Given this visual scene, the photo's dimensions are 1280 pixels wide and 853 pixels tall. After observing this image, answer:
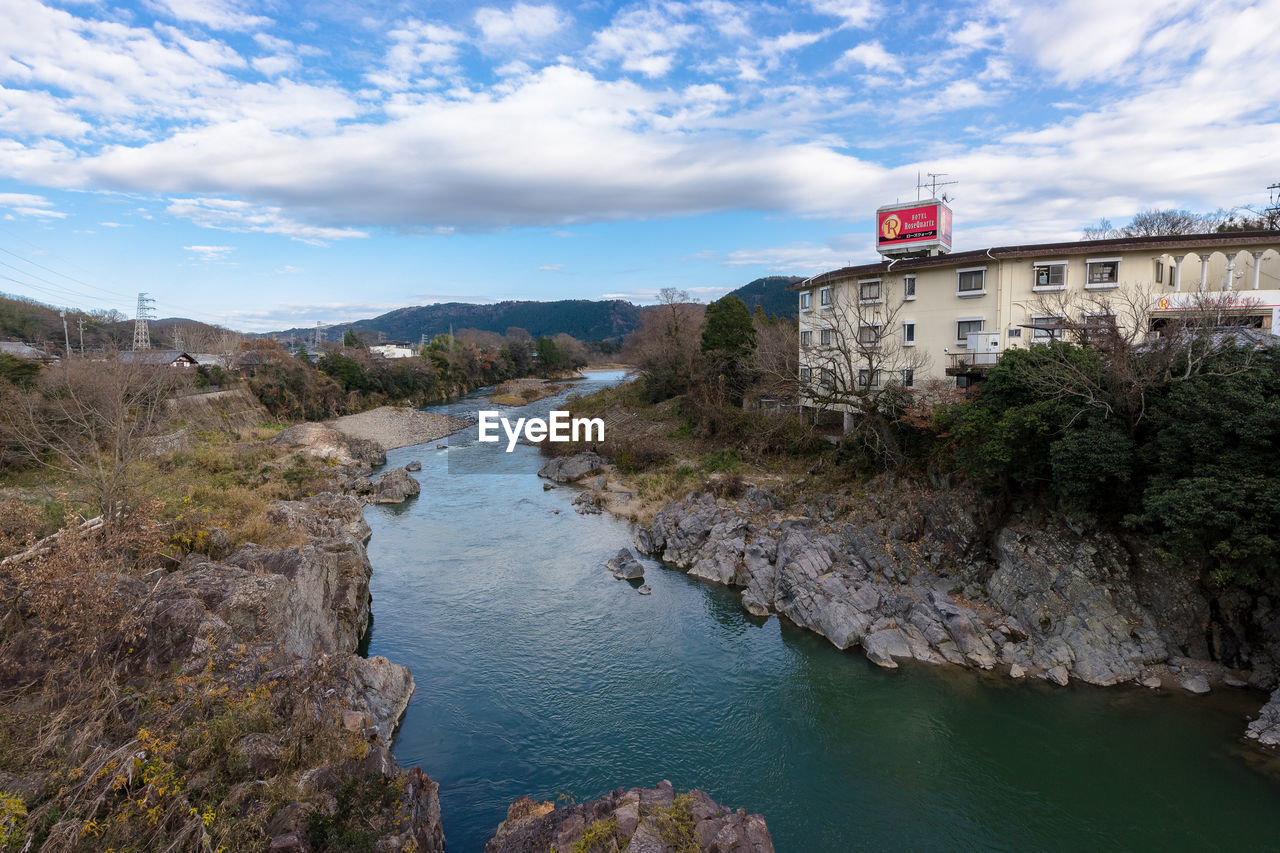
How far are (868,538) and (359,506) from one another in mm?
19885

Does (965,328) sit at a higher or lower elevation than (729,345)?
higher

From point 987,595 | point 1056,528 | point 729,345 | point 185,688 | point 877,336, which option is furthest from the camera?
point 729,345

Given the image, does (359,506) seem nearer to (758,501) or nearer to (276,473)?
(276,473)

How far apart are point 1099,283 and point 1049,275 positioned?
57.4 inches

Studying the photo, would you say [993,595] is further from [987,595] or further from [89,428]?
[89,428]

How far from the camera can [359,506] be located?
87.8 ft

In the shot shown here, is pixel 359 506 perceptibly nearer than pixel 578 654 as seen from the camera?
No

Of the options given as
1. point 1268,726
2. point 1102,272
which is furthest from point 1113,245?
point 1268,726

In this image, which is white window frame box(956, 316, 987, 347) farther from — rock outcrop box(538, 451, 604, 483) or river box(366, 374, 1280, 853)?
rock outcrop box(538, 451, 604, 483)

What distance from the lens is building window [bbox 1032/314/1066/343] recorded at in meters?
19.0

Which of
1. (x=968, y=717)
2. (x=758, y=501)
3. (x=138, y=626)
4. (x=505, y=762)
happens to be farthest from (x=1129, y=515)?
(x=138, y=626)

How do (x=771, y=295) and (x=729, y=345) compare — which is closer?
(x=729, y=345)

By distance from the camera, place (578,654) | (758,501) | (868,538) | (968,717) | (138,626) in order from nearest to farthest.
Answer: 1. (138,626)
2. (968,717)
3. (578,654)
4. (868,538)
5. (758,501)

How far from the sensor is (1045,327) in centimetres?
1992
